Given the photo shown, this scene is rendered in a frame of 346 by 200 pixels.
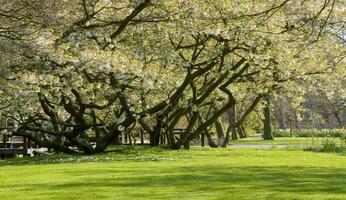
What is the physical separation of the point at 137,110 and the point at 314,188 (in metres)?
14.0

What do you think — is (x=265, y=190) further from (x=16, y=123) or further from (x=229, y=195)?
(x=16, y=123)

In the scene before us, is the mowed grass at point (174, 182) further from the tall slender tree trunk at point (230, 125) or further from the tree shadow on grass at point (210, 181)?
the tall slender tree trunk at point (230, 125)

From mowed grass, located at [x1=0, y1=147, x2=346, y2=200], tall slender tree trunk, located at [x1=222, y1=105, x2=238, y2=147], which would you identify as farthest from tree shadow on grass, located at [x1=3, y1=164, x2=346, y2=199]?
tall slender tree trunk, located at [x1=222, y1=105, x2=238, y2=147]

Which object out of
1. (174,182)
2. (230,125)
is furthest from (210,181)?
(230,125)

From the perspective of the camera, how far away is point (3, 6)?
1466 cm

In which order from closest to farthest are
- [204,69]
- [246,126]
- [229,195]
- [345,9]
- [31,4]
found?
[229,195], [31,4], [345,9], [204,69], [246,126]

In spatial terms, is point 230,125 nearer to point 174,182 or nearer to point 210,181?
point 210,181

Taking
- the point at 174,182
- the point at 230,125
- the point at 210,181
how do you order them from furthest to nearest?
the point at 230,125
the point at 210,181
the point at 174,182

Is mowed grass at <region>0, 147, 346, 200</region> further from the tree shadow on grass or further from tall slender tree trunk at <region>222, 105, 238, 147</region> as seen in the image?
tall slender tree trunk at <region>222, 105, 238, 147</region>

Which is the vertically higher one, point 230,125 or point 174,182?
point 230,125

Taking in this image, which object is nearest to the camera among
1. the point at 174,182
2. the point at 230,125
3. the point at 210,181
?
the point at 174,182

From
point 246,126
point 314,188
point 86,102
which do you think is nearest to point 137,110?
point 86,102

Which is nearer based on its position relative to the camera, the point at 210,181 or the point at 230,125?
the point at 210,181

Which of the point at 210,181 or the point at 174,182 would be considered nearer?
the point at 174,182
